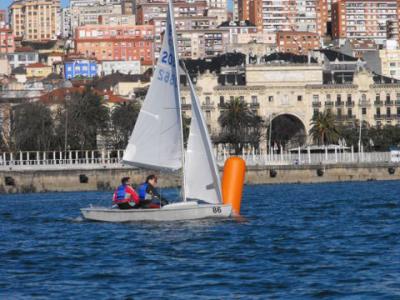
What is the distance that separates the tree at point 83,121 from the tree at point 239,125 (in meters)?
11.5

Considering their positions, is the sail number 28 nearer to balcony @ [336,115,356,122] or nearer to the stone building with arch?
the stone building with arch

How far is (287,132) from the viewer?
158 metres

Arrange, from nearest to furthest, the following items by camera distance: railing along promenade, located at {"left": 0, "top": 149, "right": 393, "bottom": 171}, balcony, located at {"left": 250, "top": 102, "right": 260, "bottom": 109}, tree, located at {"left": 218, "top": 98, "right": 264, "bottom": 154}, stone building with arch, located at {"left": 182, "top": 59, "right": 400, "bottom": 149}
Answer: railing along promenade, located at {"left": 0, "top": 149, "right": 393, "bottom": 171}, tree, located at {"left": 218, "top": 98, "right": 264, "bottom": 154}, balcony, located at {"left": 250, "top": 102, "right": 260, "bottom": 109}, stone building with arch, located at {"left": 182, "top": 59, "right": 400, "bottom": 149}

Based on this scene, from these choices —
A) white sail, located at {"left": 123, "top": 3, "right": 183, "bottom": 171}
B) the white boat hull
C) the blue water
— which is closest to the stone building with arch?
the blue water

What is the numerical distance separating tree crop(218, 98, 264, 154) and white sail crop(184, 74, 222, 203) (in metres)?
92.6

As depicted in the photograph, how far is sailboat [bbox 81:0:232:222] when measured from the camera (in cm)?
4991

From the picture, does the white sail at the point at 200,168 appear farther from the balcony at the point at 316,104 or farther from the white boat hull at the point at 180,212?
the balcony at the point at 316,104

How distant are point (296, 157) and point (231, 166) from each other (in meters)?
65.9

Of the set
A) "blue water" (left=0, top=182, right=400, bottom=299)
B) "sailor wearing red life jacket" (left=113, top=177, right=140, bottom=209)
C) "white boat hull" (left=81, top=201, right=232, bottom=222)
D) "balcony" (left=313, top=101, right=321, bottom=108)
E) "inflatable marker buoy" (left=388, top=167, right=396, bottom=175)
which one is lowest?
"inflatable marker buoy" (left=388, top=167, right=396, bottom=175)

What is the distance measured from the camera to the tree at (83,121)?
130 metres

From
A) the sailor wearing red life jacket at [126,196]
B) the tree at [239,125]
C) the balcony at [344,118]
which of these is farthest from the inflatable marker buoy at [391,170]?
the sailor wearing red life jacket at [126,196]

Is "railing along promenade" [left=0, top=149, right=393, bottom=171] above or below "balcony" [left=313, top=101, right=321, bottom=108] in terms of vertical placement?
below

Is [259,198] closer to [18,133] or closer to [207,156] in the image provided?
[207,156]

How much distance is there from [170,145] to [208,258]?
1262 centimetres
